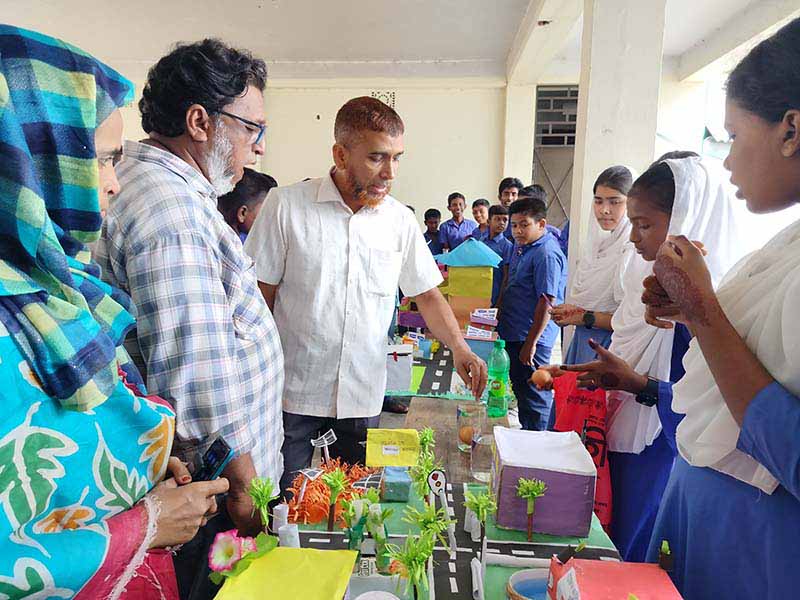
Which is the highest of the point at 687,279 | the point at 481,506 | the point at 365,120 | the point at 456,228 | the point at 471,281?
the point at 365,120

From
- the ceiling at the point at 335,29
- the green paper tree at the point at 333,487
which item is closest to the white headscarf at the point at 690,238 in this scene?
the green paper tree at the point at 333,487

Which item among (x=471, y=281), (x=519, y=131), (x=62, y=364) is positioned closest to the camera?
(x=62, y=364)

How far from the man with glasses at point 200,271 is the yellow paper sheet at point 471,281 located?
1.88m

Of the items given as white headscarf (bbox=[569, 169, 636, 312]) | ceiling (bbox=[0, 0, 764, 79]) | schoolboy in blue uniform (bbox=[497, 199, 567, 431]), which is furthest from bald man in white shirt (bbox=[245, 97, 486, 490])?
ceiling (bbox=[0, 0, 764, 79])

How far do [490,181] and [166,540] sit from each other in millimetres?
7908

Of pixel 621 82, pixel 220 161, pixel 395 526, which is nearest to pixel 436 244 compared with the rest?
pixel 621 82

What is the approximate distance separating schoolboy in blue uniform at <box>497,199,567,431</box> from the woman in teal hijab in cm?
274

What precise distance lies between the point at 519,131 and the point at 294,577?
7.92 metres

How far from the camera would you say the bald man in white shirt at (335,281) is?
1.88 meters

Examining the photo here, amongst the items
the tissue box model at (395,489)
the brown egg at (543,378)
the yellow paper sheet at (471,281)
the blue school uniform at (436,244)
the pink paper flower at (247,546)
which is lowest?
the tissue box model at (395,489)

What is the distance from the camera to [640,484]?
5.48 ft

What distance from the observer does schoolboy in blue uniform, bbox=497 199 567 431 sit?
3295mm

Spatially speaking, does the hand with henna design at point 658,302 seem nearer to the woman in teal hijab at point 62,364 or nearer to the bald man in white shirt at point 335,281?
the bald man in white shirt at point 335,281

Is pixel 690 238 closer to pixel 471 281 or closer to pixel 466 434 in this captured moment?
pixel 466 434
